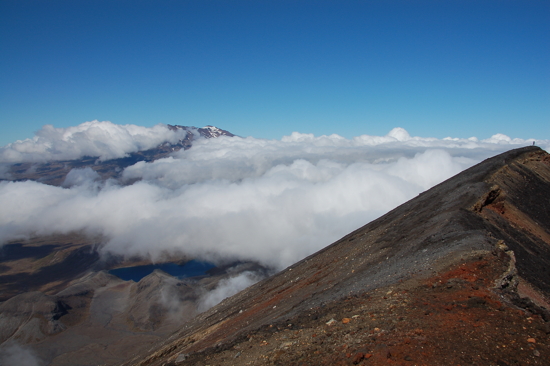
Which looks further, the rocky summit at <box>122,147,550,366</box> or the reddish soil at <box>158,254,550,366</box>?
the rocky summit at <box>122,147,550,366</box>

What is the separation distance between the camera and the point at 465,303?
38.7 feet

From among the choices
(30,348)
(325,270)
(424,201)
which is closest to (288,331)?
(325,270)

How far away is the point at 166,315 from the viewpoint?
395ft

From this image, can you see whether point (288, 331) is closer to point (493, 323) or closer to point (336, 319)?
point (336, 319)

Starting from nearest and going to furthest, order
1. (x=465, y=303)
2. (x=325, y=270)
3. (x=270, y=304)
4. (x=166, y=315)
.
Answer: (x=465, y=303)
(x=270, y=304)
(x=325, y=270)
(x=166, y=315)

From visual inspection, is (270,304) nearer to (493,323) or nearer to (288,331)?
(288,331)

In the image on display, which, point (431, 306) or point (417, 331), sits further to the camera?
point (431, 306)

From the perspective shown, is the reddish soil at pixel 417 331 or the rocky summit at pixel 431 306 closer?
the reddish soil at pixel 417 331

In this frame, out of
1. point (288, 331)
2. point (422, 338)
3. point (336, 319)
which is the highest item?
point (422, 338)

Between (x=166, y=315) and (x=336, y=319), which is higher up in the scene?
(x=336, y=319)

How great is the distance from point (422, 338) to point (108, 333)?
127595 mm

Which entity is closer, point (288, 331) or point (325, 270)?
point (288, 331)

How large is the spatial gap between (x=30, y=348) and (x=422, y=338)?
127625 mm

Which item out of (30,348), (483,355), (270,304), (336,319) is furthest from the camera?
(30,348)
